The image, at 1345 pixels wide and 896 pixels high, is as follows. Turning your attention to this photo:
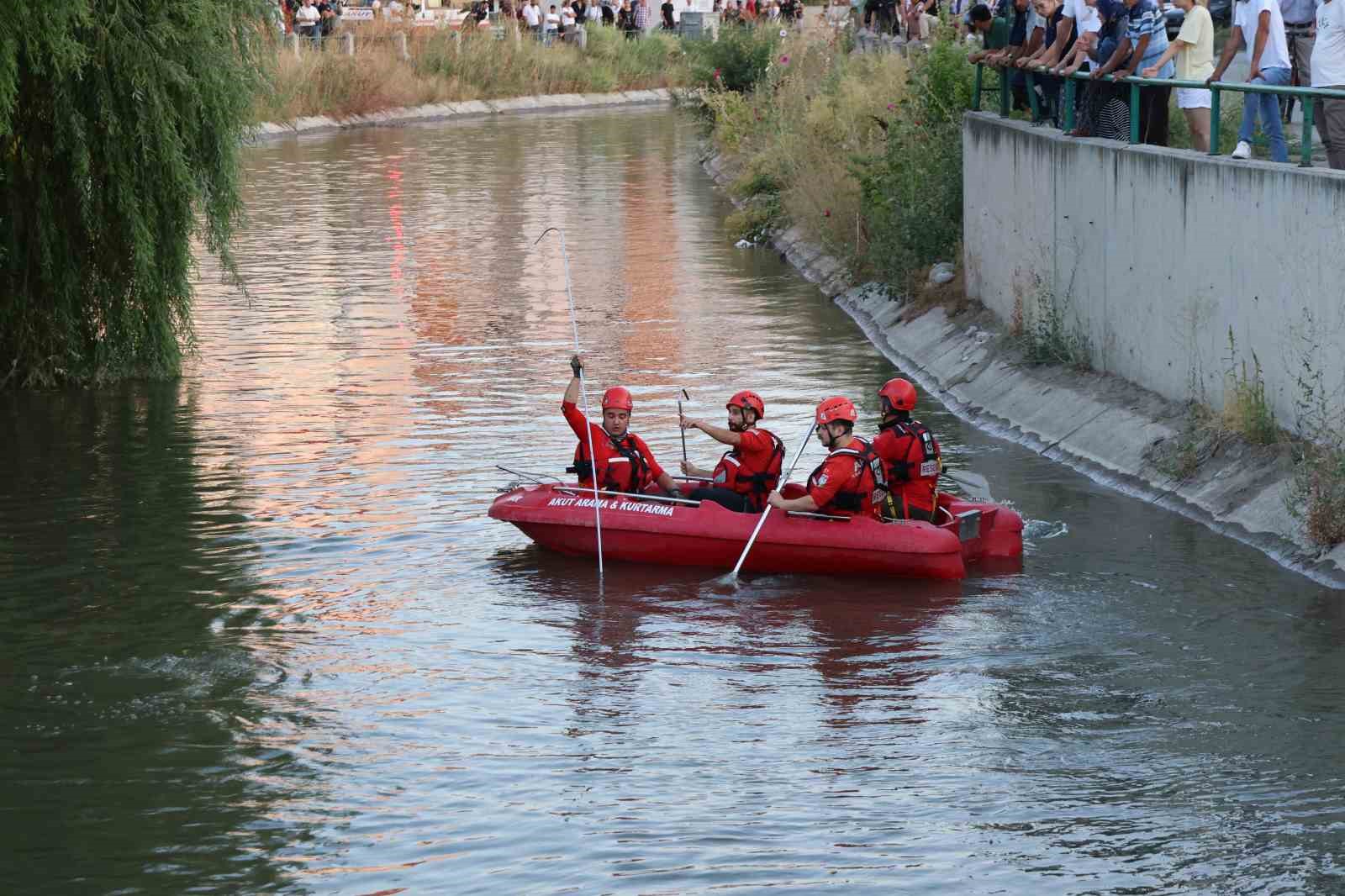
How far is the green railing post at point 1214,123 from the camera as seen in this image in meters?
15.8

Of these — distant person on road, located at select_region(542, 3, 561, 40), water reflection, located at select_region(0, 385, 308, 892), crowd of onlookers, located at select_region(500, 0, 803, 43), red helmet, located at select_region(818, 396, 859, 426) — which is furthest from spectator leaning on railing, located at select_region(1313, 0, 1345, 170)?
distant person on road, located at select_region(542, 3, 561, 40)

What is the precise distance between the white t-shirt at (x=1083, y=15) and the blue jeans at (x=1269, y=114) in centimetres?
311

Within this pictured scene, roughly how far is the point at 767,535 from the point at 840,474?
62cm

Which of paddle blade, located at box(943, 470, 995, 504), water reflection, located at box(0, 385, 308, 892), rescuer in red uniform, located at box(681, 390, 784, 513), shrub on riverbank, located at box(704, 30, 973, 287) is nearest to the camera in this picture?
water reflection, located at box(0, 385, 308, 892)

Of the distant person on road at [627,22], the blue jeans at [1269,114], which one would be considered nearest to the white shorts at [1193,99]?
the blue jeans at [1269,114]

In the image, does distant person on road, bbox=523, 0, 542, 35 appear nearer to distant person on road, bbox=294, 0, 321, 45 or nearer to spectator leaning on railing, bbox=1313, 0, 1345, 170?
distant person on road, bbox=294, 0, 321, 45

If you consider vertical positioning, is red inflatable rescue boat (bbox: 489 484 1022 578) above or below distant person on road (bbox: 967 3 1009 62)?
below

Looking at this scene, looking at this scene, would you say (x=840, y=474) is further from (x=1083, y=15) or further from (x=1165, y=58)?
(x=1083, y=15)

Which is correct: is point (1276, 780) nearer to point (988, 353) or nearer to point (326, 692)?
point (326, 692)

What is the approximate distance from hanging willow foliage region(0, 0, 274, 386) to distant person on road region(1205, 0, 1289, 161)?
30.0 feet

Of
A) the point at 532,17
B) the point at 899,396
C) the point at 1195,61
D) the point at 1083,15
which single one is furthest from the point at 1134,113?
the point at 532,17

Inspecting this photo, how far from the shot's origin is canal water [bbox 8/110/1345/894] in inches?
366

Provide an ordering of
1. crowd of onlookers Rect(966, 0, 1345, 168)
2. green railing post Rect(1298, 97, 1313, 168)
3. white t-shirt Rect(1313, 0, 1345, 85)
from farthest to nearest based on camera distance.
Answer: crowd of onlookers Rect(966, 0, 1345, 168)
white t-shirt Rect(1313, 0, 1345, 85)
green railing post Rect(1298, 97, 1313, 168)

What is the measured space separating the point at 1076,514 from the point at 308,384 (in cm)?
868
